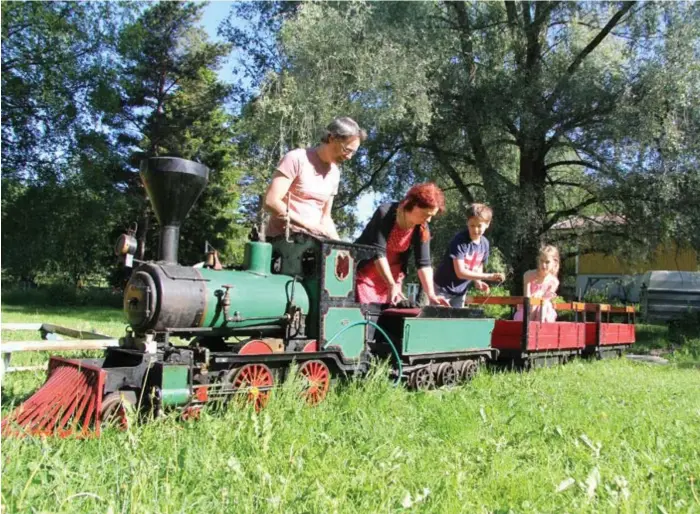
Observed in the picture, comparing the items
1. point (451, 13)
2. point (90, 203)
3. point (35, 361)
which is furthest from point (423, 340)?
point (90, 203)

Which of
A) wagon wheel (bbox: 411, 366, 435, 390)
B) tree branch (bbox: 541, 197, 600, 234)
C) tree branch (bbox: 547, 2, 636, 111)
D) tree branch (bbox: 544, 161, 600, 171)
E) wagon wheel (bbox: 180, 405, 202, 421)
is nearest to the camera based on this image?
wagon wheel (bbox: 180, 405, 202, 421)

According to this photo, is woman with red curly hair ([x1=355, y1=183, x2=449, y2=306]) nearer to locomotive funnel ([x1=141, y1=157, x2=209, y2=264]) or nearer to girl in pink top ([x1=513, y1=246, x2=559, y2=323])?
locomotive funnel ([x1=141, y1=157, x2=209, y2=264])

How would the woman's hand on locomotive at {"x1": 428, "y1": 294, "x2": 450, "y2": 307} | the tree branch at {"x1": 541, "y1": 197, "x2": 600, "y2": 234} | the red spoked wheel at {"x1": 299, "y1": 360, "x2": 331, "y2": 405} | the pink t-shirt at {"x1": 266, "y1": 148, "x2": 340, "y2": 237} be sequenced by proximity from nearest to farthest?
the red spoked wheel at {"x1": 299, "y1": 360, "x2": 331, "y2": 405}, the pink t-shirt at {"x1": 266, "y1": 148, "x2": 340, "y2": 237}, the woman's hand on locomotive at {"x1": 428, "y1": 294, "x2": 450, "y2": 307}, the tree branch at {"x1": 541, "y1": 197, "x2": 600, "y2": 234}

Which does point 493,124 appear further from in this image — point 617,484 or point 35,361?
point 617,484

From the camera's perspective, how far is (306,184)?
5238 mm

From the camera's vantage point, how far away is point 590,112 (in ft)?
50.8

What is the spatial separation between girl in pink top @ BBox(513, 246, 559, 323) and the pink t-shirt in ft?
14.3

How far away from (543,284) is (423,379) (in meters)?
3.80

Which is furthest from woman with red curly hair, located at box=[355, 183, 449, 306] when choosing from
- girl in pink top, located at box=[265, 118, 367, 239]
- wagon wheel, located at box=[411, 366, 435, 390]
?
wagon wheel, located at box=[411, 366, 435, 390]

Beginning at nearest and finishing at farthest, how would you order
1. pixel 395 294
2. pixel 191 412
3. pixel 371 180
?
pixel 191 412, pixel 395 294, pixel 371 180

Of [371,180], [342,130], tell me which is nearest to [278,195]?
[342,130]

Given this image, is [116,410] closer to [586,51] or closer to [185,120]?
[586,51]

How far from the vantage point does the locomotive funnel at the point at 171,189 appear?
14.1 ft

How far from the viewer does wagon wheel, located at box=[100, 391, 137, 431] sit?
12.0 feet
